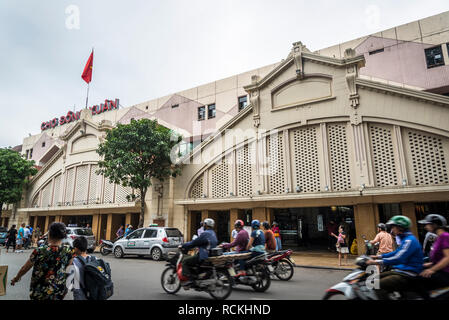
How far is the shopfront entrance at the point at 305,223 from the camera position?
18000 millimetres

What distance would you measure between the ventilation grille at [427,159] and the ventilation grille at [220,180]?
32.5ft

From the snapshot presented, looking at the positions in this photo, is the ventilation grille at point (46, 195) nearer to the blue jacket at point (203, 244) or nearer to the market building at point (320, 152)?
the market building at point (320, 152)

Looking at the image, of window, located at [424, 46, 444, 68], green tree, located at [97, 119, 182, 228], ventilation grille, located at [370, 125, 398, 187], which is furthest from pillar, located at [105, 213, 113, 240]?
window, located at [424, 46, 444, 68]

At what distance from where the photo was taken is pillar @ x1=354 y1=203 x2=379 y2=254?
13368mm

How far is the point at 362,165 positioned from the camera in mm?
13883

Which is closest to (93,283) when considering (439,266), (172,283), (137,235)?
(172,283)

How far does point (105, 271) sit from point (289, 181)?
12.2m

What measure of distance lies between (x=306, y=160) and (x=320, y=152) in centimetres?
86

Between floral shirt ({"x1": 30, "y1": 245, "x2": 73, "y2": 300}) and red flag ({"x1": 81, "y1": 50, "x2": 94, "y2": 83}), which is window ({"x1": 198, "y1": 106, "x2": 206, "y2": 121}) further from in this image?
floral shirt ({"x1": 30, "y1": 245, "x2": 73, "y2": 300})

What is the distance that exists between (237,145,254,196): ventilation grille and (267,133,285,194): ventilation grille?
119cm

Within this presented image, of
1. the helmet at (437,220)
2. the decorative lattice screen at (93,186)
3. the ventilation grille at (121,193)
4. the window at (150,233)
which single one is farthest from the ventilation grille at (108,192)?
the helmet at (437,220)

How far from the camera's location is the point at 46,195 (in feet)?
90.7
